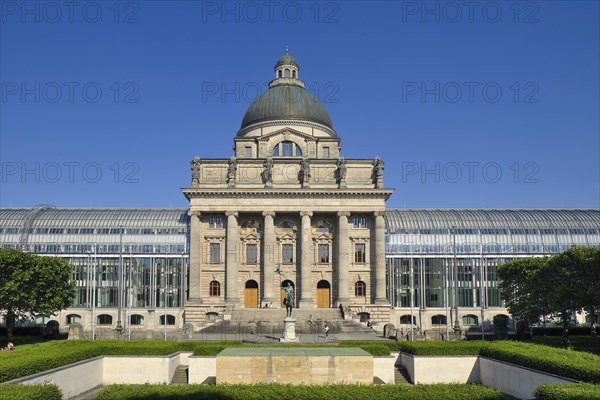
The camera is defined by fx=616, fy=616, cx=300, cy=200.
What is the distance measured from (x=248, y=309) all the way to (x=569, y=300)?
132 feet

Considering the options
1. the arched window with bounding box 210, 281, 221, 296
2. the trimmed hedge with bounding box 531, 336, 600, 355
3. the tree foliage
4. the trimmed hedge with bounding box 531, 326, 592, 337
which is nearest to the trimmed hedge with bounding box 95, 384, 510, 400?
the trimmed hedge with bounding box 531, 336, 600, 355

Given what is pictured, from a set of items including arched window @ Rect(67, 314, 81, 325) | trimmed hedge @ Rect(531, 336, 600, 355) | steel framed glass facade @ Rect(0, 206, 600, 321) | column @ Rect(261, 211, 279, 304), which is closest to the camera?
trimmed hedge @ Rect(531, 336, 600, 355)

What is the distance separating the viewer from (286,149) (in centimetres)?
9338

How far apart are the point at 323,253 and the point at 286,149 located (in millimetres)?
16925

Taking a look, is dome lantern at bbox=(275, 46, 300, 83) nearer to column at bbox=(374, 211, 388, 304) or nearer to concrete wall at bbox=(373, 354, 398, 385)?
column at bbox=(374, 211, 388, 304)

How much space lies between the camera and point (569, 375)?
111 feet

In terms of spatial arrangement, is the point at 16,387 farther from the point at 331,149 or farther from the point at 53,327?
the point at 331,149

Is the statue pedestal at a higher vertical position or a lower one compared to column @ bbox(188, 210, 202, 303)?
lower

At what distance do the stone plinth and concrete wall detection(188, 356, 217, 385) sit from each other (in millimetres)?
8740

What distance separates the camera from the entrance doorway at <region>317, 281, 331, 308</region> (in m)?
88.4

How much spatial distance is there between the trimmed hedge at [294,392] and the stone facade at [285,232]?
164 ft

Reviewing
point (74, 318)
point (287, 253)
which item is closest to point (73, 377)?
point (287, 253)

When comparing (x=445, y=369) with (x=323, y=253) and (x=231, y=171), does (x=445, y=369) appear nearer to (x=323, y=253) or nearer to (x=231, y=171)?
(x=323, y=253)

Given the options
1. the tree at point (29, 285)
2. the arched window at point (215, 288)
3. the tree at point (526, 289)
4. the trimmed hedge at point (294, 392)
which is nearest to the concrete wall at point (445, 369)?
the trimmed hedge at point (294, 392)
